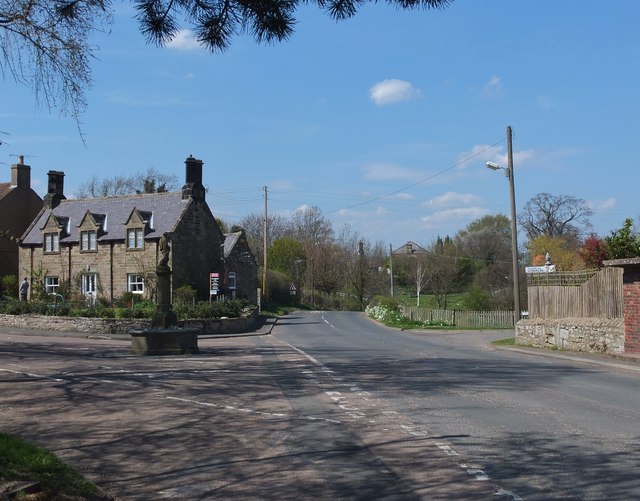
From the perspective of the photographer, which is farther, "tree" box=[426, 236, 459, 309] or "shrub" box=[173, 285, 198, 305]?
"tree" box=[426, 236, 459, 309]

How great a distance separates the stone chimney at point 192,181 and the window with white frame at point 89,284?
27.9 feet

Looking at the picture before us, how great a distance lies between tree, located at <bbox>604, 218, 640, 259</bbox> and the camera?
24.2 meters

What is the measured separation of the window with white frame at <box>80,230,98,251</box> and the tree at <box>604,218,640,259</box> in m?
36.2

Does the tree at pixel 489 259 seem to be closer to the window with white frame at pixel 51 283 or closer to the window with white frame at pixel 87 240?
the window with white frame at pixel 87 240

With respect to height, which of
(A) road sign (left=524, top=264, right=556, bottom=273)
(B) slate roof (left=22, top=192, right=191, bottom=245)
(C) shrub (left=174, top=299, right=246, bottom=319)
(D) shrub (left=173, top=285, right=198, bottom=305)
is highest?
(B) slate roof (left=22, top=192, right=191, bottom=245)

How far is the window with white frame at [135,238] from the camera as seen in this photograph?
4825cm

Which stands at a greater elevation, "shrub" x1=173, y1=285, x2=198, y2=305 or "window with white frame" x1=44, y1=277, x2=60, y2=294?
"window with white frame" x1=44, y1=277, x2=60, y2=294

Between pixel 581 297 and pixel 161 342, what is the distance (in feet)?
46.0

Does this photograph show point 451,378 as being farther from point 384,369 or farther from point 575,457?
point 575,457

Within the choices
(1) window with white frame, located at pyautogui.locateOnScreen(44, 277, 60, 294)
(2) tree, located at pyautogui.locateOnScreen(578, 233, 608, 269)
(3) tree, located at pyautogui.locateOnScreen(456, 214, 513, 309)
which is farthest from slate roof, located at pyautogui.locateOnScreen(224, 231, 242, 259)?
(2) tree, located at pyautogui.locateOnScreen(578, 233, 608, 269)

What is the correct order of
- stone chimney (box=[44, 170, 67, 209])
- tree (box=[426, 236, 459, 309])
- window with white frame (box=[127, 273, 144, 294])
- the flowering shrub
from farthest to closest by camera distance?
tree (box=[426, 236, 459, 309]) → stone chimney (box=[44, 170, 67, 209]) → the flowering shrub → window with white frame (box=[127, 273, 144, 294])

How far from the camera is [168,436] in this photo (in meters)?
9.38

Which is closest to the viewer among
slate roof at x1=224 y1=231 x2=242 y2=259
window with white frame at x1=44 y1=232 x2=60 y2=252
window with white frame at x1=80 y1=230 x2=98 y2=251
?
window with white frame at x1=80 y1=230 x2=98 y2=251

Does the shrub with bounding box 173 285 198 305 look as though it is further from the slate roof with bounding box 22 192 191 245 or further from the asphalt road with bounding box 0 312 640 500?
the asphalt road with bounding box 0 312 640 500
